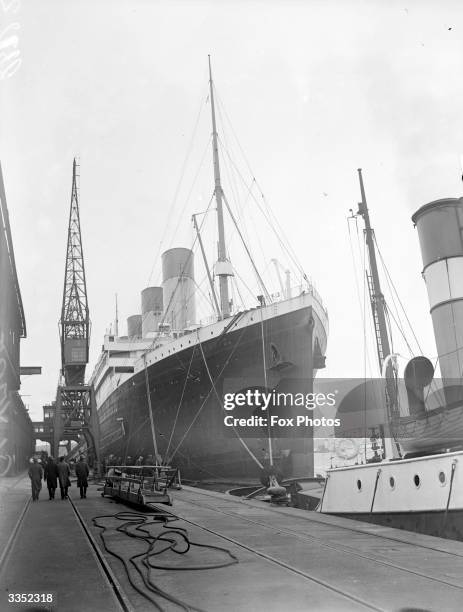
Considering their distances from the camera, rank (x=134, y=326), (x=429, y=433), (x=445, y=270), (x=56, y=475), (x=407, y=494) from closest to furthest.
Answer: (x=407, y=494)
(x=429, y=433)
(x=445, y=270)
(x=56, y=475)
(x=134, y=326)

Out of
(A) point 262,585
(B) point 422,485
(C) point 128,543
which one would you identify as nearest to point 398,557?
(A) point 262,585

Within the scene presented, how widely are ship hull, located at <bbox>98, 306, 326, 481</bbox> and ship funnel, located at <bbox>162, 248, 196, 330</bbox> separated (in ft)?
34.8

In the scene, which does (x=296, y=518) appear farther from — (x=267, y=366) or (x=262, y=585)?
(x=267, y=366)

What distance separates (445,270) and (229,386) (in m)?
12.4

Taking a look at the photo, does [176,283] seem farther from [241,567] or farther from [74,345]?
[241,567]

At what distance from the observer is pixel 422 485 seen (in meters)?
8.03

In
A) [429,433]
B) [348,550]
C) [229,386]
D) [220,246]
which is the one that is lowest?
[348,550]

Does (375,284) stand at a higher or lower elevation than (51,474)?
higher

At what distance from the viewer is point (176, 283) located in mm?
34938

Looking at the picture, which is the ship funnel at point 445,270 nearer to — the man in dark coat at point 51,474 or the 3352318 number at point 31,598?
the 3352318 number at point 31,598

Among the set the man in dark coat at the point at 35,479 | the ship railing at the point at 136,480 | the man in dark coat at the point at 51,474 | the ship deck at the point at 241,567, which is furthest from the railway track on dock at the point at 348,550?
the man in dark coat at the point at 51,474

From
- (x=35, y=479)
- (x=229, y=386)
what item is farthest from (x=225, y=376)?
(x=35, y=479)

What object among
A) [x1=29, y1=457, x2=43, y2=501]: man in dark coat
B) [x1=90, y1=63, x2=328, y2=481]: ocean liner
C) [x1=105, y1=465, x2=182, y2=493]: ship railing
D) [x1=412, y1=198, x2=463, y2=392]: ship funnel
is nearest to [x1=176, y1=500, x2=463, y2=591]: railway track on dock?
[x1=105, y1=465, x2=182, y2=493]: ship railing

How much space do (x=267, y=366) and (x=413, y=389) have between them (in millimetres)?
10663
